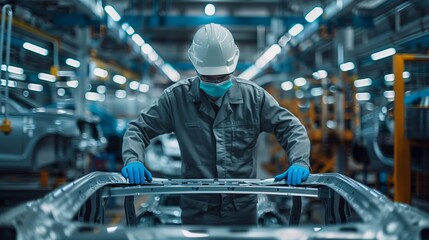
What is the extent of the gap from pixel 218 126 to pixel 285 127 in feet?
1.32

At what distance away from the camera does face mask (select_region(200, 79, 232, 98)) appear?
10.3ft

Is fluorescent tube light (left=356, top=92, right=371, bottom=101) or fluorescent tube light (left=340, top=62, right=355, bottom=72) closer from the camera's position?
fluorescent tube light (left=340, top=62, right=355, bottom=72)

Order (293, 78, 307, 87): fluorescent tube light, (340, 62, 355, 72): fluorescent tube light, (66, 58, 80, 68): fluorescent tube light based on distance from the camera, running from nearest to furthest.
Result: (340, 62, 355, 72): fluorescent tube light
(66, 58, 80, 68): fluorescent tube light
(293, 78, 307, 87): fluorescent tube light

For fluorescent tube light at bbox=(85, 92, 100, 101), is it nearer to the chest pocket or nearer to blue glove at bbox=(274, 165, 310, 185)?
the chest pocket

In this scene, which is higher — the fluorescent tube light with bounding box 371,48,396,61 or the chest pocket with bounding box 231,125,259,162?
the fluorescent tube light with bounding box 371,48,396,61

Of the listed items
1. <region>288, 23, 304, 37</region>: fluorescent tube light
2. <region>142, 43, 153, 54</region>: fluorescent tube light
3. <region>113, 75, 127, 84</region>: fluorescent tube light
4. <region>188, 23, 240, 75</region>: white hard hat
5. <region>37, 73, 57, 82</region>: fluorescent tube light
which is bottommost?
<region>188, 23, 240, 75</region>: white hard hat

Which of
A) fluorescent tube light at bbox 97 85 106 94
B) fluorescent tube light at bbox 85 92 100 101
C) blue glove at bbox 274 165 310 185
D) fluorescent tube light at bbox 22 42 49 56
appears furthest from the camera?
fluorescent tube light at bbox 97 85 106 94

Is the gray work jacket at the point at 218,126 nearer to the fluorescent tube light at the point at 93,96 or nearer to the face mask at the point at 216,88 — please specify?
the face mask at the point at 216,88

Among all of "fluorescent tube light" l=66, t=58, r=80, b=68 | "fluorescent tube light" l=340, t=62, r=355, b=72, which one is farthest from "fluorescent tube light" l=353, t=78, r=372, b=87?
"fluorescent tube light" l=66, t=58, r=80, b=68

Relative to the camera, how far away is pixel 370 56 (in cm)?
1038

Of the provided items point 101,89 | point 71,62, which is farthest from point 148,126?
point 101,89

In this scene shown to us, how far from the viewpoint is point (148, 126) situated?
3189mm

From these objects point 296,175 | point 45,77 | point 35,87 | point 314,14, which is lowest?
point 296,175

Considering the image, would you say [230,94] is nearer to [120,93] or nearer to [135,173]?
[135,173]
